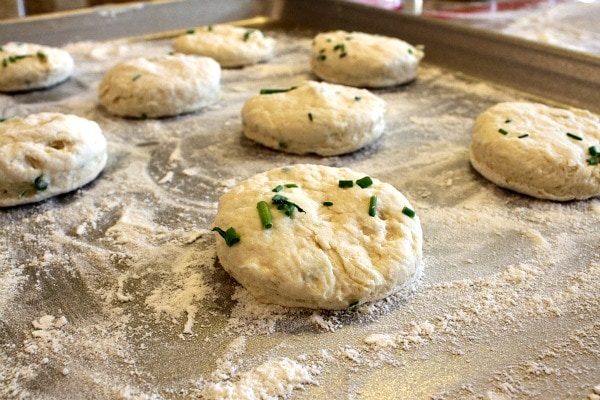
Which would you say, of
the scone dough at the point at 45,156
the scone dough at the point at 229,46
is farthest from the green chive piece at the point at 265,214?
the scone dough at the point at 229,46

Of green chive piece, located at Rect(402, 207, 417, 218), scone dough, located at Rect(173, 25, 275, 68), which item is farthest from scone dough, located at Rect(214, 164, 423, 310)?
scone dough, located at Rect(173, 25, 275, 68)

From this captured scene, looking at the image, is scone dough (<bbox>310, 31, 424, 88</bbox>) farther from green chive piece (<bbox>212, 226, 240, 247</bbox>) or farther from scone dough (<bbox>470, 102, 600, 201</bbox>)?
green chive piece (<bbox>212, 226, 240, 247</bbox>)

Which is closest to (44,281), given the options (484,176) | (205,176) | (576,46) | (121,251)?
(121,251)

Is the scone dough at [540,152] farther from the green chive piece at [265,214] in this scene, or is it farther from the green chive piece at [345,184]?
the green chive piece at [265,214]

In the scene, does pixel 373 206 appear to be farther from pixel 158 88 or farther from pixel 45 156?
pixel 158 88

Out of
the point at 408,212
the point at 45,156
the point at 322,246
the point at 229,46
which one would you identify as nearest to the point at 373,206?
the point at 408,212

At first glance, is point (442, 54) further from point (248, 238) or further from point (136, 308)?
point (136, 308)
